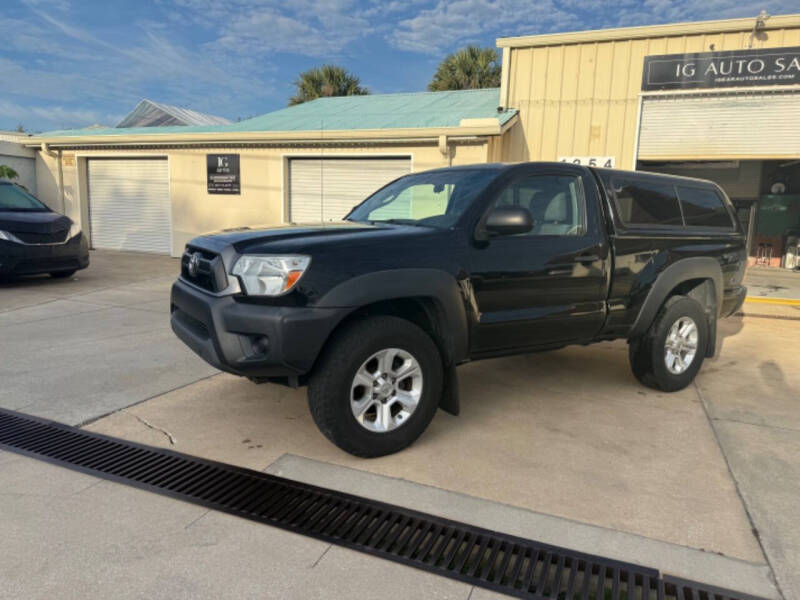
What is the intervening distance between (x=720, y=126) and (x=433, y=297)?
10.6 meters

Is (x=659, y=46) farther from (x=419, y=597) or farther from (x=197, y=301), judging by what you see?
(x=419, y=597)

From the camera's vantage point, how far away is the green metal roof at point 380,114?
504 inches

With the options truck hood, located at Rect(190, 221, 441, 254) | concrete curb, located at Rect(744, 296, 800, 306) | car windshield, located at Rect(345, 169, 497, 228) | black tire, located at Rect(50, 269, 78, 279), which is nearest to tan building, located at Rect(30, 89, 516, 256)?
black tire, located at Rect(50, 269, 78, 279)

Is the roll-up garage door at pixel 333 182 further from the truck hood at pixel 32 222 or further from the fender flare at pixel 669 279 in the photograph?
the fender flare at pixel 669 279

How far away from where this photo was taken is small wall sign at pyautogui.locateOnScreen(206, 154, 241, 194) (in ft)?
44.9

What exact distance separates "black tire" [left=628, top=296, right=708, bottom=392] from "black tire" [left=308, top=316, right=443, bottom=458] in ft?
7.00

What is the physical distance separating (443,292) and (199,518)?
70.4 inches

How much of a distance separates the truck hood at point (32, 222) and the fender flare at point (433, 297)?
8222 mm

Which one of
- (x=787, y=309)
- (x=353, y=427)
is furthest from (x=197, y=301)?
(x=787, y=309)

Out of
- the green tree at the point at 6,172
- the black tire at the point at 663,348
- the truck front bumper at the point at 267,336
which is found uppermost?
the green tree at the point at 6,172

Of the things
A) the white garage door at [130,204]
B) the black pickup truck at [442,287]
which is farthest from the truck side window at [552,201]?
the white garage door at [130,204]

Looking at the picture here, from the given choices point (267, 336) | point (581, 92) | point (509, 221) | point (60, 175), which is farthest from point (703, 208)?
point (60, 175)

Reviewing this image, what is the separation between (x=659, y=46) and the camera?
37.1 ft

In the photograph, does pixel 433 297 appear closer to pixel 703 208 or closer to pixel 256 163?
pixel 703 208
